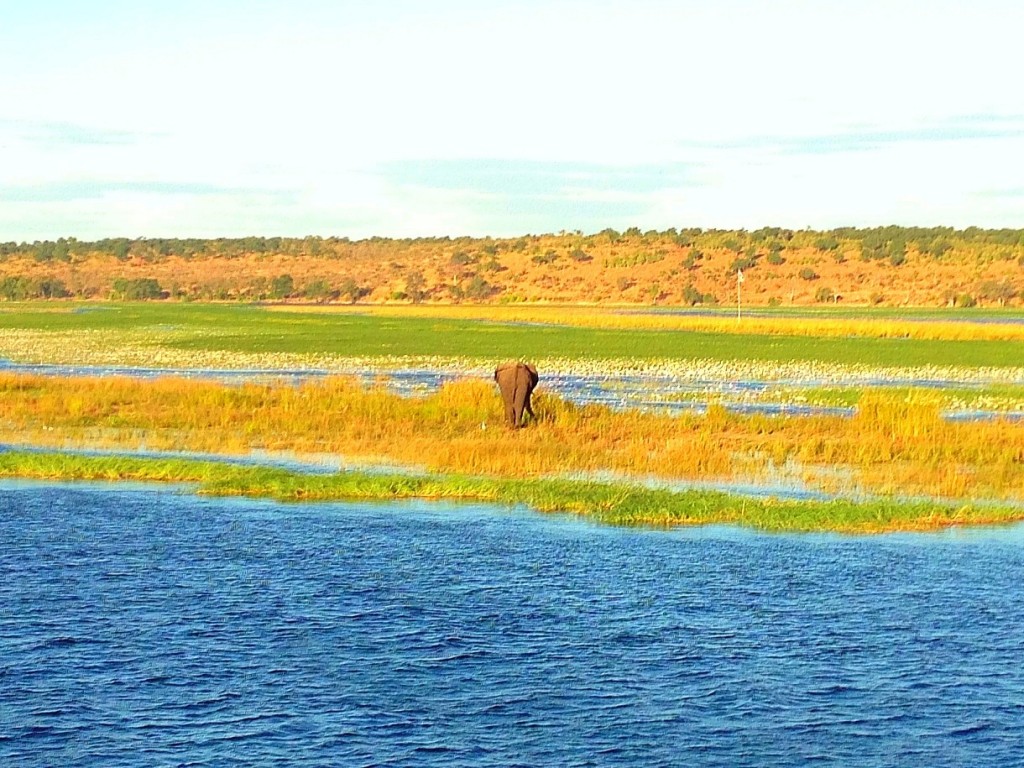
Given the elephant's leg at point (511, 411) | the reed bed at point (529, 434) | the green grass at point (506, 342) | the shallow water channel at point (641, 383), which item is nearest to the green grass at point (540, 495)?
the reed bed at point (529, 434)

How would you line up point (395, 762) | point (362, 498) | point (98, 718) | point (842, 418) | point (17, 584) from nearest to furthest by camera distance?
point (395, 762), point (98, 718), point (17, 584), point (362, 498), point (842, 418)

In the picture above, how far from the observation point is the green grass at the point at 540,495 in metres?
21.6

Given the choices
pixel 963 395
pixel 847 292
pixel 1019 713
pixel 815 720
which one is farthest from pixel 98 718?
pixel 847 292

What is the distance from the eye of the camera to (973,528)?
2125cm

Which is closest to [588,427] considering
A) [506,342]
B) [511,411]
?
[511,411]

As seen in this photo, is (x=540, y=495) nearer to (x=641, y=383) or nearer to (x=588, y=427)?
(x=588, y=427)

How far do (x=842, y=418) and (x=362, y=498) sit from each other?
41.1 feet

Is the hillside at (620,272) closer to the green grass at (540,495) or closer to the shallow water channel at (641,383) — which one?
the shallow water channel at (641,383)

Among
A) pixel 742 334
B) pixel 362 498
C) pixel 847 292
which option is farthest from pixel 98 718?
pixel 847 292

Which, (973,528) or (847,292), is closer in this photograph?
(973,528)

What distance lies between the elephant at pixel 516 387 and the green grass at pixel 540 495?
5745mm

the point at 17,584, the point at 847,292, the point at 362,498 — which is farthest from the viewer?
the point at 847,292

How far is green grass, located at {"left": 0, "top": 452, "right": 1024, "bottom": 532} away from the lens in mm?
21609

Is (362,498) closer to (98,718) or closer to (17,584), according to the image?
(17,584)
